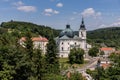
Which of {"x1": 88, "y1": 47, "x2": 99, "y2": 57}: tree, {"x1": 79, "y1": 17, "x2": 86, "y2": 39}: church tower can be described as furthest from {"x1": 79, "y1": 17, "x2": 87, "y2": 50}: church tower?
{"x1": 88, "y1": 47, "x2": 99, "y2": 57}: tree

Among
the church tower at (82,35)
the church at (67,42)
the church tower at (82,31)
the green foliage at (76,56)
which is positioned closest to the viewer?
the green foliage at (76,56)

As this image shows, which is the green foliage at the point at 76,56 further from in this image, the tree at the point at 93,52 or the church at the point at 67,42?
the tree at the point at 93,52

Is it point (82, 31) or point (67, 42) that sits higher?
point (82, 31)

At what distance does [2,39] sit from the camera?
36.4 metres

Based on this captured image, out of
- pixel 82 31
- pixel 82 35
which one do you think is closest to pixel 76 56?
pixel 82 35

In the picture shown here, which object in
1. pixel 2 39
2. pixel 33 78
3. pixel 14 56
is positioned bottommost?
pixel 33 78

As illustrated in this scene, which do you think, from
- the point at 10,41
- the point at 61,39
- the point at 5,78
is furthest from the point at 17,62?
the point at 61,39

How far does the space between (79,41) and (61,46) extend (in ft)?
21.6

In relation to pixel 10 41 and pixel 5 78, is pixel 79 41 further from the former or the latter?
pixel 5 78

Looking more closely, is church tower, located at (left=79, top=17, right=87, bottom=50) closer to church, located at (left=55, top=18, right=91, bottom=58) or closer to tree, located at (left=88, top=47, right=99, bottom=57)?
church, located at (left=55, top=18, right=91, bottom=58)

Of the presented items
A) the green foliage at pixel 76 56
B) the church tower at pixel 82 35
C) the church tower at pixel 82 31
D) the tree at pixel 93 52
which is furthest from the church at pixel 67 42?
the green foliage at pixel 76 56

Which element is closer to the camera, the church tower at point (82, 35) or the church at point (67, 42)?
the church at point (67, 42)

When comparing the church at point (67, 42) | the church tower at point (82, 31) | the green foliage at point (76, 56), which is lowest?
the green foliage at point (76, 56)

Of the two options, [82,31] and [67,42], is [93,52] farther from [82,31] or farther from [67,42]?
[67,42]
